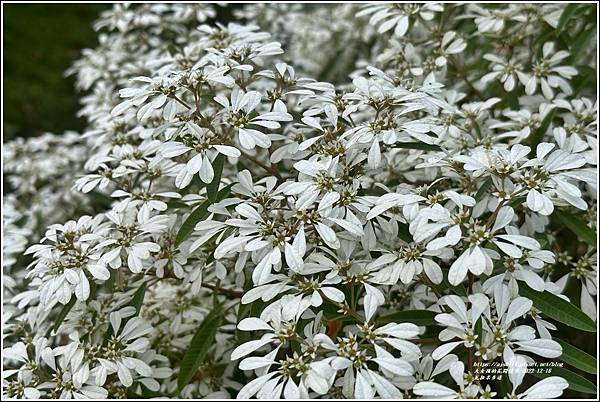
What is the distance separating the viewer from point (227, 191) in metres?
1.28

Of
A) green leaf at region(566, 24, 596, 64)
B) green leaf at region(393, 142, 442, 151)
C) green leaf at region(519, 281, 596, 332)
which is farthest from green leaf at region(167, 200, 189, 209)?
green leaf at region(566, 24, 596, 64)

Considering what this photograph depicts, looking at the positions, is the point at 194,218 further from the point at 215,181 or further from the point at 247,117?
the point at 247,117

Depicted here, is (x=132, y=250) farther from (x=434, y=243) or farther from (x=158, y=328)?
(x=434, y=243)

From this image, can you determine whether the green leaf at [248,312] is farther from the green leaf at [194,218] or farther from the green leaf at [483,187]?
the green leaf at [483,187]

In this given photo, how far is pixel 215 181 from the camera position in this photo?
1.23m

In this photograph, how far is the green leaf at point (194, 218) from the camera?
4.11ft

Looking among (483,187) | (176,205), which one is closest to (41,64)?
(176,205)

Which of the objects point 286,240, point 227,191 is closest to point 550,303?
point 286,240

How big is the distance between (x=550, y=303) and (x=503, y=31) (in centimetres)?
98

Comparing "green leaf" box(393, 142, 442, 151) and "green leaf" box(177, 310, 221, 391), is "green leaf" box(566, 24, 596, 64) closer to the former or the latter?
"green leaf" box(393, 142, 442, 151)

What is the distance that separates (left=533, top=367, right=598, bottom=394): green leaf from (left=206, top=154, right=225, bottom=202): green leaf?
0.60 metres

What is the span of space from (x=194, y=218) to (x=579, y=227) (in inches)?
29.9

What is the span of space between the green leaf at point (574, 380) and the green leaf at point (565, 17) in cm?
86

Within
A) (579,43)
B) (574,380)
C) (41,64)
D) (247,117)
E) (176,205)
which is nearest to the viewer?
(574,380)
